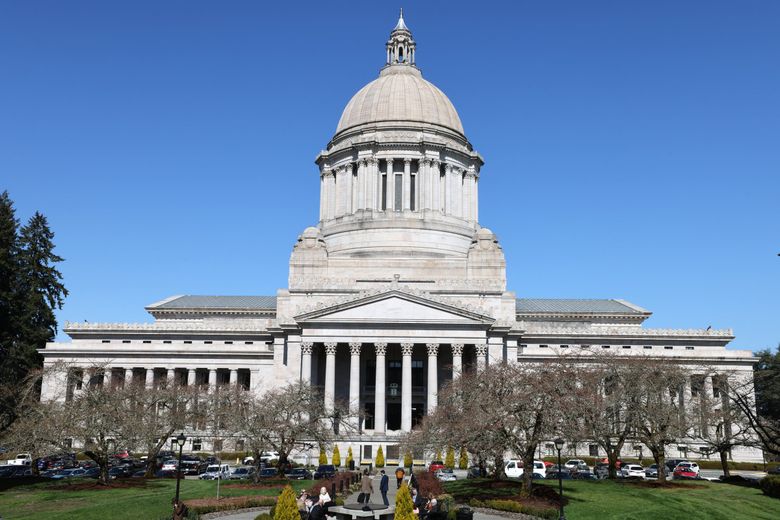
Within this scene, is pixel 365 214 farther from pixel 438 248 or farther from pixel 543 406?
pixel 543 406

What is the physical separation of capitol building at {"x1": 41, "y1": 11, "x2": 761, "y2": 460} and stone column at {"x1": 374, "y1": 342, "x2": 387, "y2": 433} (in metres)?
0.14

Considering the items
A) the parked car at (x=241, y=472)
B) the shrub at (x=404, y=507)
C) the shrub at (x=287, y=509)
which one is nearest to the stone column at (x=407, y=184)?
the parked car at (x=241, y=472)

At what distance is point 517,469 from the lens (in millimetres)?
60406

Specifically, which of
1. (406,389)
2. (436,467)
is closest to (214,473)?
(436,467)

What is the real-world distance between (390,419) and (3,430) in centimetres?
4068

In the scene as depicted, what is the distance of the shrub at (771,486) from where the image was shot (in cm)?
4434

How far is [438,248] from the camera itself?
97.2 meters

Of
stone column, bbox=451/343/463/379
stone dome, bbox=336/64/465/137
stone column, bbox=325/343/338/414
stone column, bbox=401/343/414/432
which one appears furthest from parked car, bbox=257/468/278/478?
stone dome, bbox=336/64/465/137

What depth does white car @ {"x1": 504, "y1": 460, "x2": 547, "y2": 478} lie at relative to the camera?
57.8 metres

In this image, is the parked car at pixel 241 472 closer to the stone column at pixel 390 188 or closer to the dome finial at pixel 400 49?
the stone column at pixel 390 188

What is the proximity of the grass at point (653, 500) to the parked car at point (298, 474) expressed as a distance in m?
11.7

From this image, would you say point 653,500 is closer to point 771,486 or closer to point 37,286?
point 771,486

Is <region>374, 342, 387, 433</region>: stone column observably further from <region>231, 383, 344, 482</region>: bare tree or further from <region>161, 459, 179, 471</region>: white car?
<region>161, 459, 179, 471</region>: white car

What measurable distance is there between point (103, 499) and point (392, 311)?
1640 inches
